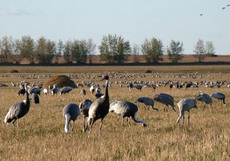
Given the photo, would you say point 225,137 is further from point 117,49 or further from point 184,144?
point 117,49

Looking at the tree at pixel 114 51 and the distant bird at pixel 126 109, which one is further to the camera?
the tree at pixel 114 51

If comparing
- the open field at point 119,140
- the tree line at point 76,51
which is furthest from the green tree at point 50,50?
the open field at point 119,140

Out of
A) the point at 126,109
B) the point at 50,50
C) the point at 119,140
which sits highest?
the point at 50,50

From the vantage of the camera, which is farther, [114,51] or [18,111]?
[114,51]

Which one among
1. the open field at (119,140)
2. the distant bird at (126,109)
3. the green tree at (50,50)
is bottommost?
the open field at (119,140)

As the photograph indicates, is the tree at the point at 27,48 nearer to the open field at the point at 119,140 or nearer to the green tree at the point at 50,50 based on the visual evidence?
the green tree at the point at 50,50

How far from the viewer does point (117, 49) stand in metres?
120

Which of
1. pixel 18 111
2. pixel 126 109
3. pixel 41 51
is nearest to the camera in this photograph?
pixel 18 111

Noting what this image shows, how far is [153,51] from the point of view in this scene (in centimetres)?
12394

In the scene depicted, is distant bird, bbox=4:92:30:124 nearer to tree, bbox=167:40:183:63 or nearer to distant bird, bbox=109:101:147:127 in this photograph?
distant bird, bbox=109:101:147:127

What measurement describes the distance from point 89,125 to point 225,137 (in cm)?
453

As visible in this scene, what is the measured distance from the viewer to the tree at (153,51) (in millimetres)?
123188

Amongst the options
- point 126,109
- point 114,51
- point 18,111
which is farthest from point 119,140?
point 114,51

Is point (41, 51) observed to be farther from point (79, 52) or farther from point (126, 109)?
point (126, 109)
